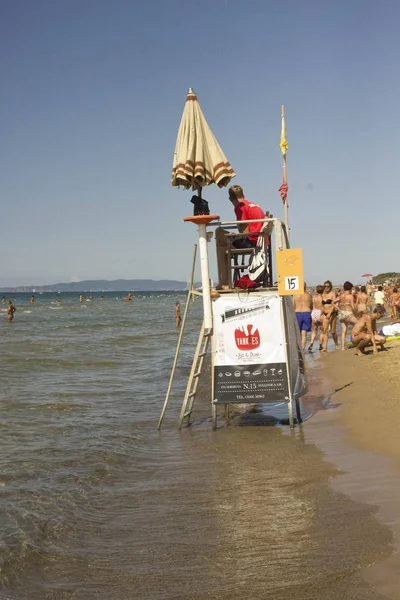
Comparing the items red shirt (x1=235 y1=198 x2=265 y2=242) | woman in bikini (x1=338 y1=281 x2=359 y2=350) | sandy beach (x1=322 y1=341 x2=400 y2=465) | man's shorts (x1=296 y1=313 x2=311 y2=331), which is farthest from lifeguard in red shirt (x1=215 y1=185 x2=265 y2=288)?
woman in bikini (x1=338 y1=281 x2=359 y2=350)

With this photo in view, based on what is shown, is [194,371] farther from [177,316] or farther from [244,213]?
[177,316]

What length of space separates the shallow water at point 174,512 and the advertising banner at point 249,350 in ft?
1.71

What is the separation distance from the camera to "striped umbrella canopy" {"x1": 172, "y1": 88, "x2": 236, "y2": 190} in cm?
731

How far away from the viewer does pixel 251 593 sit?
137 inches

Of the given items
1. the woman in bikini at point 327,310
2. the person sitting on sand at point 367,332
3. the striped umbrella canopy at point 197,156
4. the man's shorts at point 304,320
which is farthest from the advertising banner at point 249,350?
the woman in bikini at point 327,310

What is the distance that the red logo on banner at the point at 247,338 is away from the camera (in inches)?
296

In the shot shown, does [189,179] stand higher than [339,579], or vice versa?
[189,179]

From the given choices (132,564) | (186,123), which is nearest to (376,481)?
(132,564)

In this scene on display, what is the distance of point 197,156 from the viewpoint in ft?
24.1

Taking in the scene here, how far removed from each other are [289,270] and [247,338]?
971 mm

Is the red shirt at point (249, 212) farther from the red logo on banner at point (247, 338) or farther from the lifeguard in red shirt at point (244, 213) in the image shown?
the red logo on banner at point (247, 338)

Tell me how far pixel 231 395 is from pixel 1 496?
2.99 meters

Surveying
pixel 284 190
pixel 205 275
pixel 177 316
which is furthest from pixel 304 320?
pixel 177 316

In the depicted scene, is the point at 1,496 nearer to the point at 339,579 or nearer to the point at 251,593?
the point at 251,593
